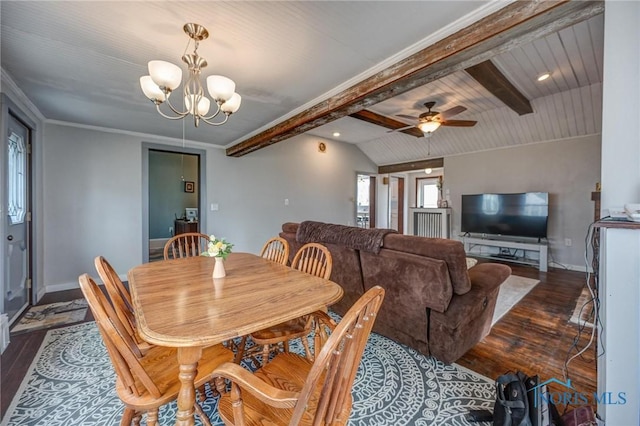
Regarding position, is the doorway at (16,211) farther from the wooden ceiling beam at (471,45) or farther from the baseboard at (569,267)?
the baseboard at (569,267)

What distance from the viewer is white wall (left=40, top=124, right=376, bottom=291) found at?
12.0ft

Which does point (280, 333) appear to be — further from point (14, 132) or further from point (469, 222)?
point (469, 222)

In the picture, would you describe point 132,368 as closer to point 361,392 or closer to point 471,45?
point 361,392

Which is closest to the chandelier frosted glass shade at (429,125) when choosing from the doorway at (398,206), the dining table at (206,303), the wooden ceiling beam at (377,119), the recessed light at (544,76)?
the wooden ceiling beam at (377,119)

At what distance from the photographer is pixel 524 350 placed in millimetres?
2191

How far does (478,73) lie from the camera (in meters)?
2.92

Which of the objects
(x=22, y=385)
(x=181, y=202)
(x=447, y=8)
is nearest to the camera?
(x=447, y=8)

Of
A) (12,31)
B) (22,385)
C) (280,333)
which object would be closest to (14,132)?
(12,31)

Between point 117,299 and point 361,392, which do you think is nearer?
point 117,299

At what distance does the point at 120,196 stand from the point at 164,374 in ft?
12.6

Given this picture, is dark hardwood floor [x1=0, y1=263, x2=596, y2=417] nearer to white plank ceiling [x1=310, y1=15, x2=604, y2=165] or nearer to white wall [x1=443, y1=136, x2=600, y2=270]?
white wall [x1=443, y1=136, x2=600, y2=270]

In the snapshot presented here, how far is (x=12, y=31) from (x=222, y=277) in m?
2.18

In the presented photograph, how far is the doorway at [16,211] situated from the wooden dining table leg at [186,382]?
2.55 metres

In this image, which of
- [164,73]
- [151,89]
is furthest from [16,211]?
[164,73]
